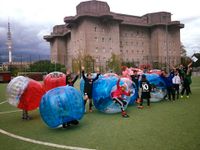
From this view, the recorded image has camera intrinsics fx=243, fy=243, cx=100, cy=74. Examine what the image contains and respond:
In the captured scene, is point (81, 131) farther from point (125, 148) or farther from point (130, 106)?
point (130, 106)

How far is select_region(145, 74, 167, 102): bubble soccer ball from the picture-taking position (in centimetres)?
1270

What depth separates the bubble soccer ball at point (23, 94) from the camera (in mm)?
9453

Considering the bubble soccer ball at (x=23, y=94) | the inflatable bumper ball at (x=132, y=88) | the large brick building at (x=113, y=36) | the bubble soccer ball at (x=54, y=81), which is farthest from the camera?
the large brick building at (x=113, y=36)

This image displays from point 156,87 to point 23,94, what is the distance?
679 cm

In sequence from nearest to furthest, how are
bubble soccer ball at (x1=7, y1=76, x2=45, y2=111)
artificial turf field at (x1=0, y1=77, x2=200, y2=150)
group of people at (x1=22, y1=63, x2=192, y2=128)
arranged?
artificial turf field at (x1=0, y1=77, x2=200, y2=150) < bubble soccer ball at (x1=7, y1=76, x2=45, y2=111) < group of people at (x1=22, y1=63, x2=192, y2=128)

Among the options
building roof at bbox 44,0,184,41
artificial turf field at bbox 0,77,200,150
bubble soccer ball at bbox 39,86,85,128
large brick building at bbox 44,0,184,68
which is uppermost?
building roof at bbox 44,0,184,41

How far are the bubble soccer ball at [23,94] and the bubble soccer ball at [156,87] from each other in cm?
595

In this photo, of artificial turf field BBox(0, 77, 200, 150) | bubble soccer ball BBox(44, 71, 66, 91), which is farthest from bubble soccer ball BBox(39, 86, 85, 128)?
bubble soccer ball BBox(44, 71, 66, 91)

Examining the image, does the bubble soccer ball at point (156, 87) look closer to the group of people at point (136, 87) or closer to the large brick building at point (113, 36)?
the group of people at point (136, 87)

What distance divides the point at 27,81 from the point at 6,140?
3.18 meters

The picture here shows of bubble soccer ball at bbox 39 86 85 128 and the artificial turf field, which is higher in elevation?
bubble soccer ball at bbox 39 86 85 128

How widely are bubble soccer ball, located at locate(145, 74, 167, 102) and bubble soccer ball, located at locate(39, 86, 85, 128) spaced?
588 cm

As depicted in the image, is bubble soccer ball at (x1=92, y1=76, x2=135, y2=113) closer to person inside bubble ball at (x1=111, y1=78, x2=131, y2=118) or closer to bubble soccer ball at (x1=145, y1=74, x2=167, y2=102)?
person inside bubble ball at (x1=111, y1=78, x2=131, y2=118)

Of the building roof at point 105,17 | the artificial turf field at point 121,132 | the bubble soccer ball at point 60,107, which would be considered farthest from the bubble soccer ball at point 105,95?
the building roof at point 105,17
